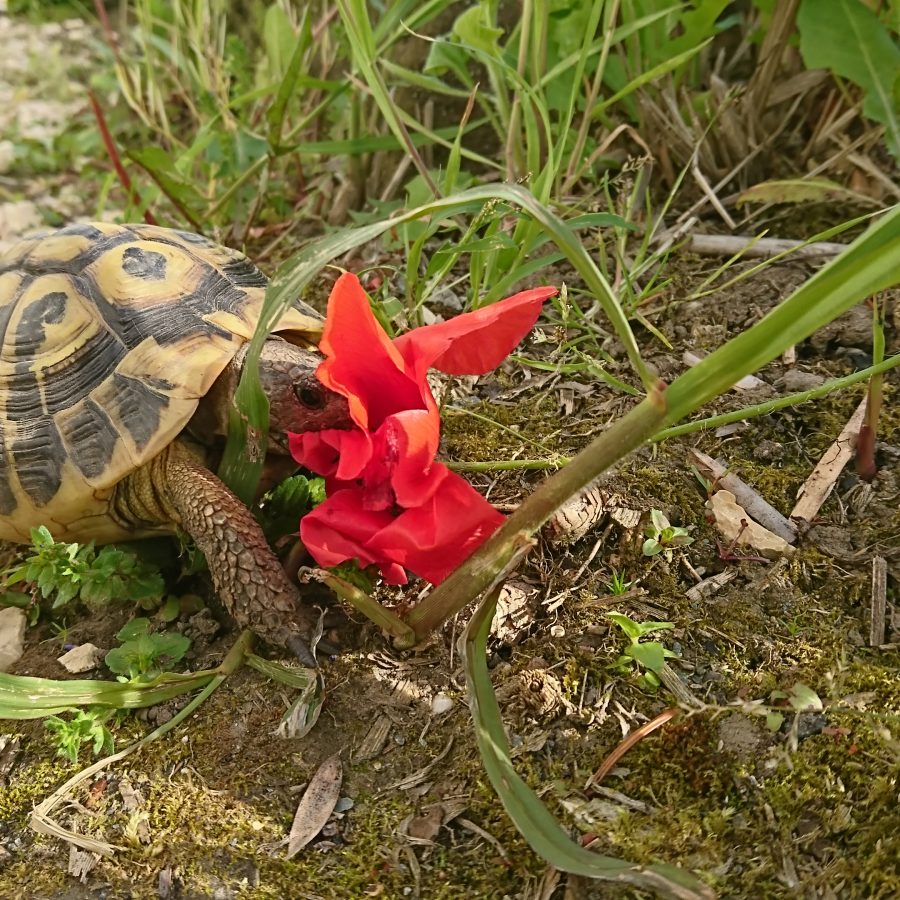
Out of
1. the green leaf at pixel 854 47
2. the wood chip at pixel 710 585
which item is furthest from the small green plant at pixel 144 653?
the green leaf at pixel 854 47

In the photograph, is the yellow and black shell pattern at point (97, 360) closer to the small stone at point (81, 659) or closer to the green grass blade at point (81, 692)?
the small stone at point (81, 659)

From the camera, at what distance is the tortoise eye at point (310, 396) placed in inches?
66.3

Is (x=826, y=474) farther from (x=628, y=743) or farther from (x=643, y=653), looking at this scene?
(x=628, y=743)

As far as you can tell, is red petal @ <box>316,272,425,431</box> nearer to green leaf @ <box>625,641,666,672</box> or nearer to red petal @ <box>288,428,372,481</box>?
red petal @ <box>288,428,372,481</box>

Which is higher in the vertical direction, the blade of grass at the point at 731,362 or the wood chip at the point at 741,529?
the blade of grass at the point at 731,362

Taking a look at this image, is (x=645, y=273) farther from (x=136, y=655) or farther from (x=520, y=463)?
(x=136, y=655)

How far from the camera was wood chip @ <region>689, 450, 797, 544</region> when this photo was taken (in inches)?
66.8

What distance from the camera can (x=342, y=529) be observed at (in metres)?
1.49

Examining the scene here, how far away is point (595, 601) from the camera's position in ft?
5.27

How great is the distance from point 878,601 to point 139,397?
143 cm

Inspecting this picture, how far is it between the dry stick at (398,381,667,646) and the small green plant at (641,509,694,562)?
41cm

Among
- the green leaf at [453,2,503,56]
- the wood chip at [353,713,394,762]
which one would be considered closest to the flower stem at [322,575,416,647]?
the wood chip at [353,713,394,762]

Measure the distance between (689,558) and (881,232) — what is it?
793mm

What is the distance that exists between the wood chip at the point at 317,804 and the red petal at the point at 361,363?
1.89 feet
